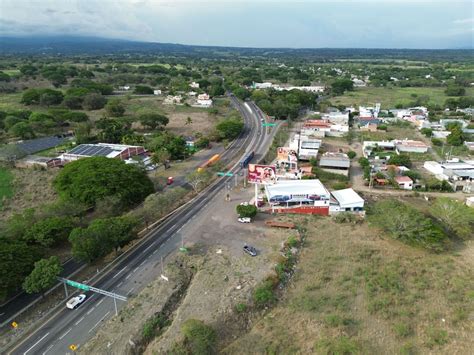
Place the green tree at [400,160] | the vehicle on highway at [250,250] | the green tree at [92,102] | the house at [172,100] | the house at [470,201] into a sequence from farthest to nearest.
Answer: the house at [172,100] < the green tree at [92,102] < the green tree at [400,160] < the house at [470,201] < the vehicle on highway at [250,250]

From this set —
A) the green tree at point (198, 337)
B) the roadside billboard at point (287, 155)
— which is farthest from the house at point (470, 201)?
the green tree at point (198, 337)

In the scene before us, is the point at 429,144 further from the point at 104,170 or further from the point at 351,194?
the point at 104,170

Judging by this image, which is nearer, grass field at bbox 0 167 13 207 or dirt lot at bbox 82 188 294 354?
dirt lot at bbox 82 188 294 354

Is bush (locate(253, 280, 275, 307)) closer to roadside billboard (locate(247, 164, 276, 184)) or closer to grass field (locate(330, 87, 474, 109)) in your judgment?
roadside billboard (locate(247, 164, 276, 184))

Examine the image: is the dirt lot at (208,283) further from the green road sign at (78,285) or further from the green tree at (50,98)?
the green tree at (50,98)

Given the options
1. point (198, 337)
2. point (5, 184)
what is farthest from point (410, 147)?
point (5, 184)

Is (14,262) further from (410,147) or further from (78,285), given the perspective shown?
(410,147)

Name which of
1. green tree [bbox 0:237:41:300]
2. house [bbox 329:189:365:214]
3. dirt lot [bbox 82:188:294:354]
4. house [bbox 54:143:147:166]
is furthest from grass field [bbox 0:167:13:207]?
house [bbox 329:189:365:214]

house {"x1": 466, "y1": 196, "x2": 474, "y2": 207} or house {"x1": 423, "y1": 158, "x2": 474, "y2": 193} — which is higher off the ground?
house {"x1": 423, "y1": 158, "x2": 474, "y2": 193}
